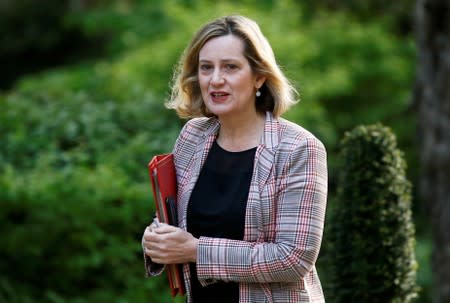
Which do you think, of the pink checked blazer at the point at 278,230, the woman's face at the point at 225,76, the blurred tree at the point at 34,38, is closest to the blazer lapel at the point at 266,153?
the pink checked blazer at the point at 278,230

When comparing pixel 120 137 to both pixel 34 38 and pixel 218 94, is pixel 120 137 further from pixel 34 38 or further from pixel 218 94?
pixel 34 38

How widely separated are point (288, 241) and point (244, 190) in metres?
0.26

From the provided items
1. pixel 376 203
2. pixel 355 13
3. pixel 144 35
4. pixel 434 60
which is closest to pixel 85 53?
pixel 144 35

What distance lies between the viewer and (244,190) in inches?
124

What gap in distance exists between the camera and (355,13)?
15125 mm

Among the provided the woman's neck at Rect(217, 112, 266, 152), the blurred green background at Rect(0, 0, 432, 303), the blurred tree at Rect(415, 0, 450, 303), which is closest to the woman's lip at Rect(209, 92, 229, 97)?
the woman's neck at Rect(217, 112, 266, 152)

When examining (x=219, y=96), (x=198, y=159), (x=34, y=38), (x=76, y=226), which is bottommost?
(x=76, y=226)

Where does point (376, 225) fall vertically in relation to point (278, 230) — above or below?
below

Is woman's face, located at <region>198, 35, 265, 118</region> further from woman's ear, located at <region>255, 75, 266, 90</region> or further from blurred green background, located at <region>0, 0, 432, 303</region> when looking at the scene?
blurred green background, located at <region>0, 0, 432, 303</region>

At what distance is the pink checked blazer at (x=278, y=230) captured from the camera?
10.00 ft

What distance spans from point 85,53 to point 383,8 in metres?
7.67

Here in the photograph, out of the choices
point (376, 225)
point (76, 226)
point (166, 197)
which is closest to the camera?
point (166, 197)

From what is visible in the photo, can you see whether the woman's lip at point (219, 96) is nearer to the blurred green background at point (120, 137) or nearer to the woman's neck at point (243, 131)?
the woman's neck at point (243, 131)

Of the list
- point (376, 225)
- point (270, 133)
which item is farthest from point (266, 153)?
point (376, 225)
